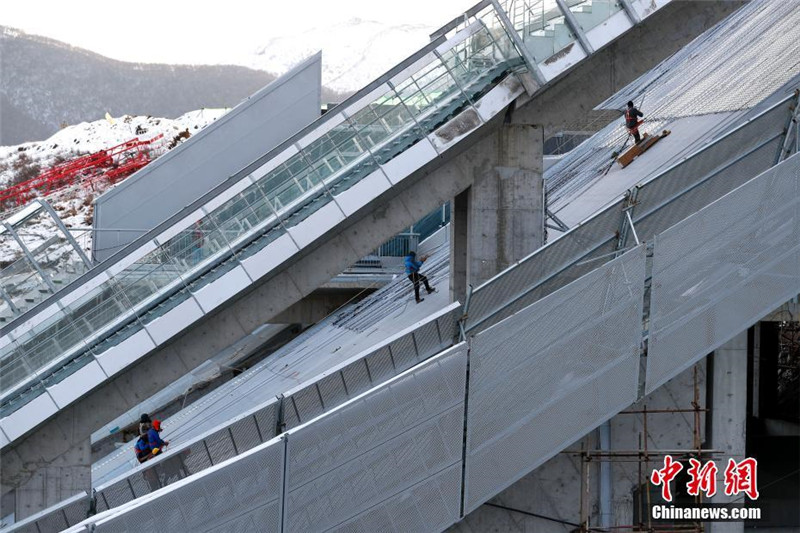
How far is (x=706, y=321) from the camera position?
12.4m

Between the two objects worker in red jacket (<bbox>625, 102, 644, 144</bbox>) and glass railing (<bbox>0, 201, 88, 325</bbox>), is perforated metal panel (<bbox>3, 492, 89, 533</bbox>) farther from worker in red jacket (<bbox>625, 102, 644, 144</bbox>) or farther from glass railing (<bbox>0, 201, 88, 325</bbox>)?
worker in red jacket (<bbox>625, 102, 644, 144</bbox>)

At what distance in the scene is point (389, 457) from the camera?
11.1 meters

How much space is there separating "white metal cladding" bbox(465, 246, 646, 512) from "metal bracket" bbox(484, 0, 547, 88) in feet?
16.8

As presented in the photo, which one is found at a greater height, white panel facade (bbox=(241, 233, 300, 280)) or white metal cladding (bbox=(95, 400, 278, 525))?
white panel facade (bbox=(241, 233, 300, 280))

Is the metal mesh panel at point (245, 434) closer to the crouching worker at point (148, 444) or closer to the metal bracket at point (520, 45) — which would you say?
the crouching worker at point (148, 444)

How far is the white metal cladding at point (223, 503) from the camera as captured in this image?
31.9 ft

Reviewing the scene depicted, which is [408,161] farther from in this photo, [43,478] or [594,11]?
[43,478]

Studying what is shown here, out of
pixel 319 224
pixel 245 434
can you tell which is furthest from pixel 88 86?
pixel 245 434

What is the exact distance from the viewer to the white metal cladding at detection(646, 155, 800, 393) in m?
12.1

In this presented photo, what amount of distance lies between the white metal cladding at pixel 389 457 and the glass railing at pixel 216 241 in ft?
18.4

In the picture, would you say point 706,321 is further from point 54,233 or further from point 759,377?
→ point 759,377

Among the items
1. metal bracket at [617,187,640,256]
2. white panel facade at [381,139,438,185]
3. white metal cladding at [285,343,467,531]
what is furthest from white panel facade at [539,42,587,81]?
white metal cladding at [285,343,467,531]

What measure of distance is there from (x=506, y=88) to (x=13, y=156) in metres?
35.7

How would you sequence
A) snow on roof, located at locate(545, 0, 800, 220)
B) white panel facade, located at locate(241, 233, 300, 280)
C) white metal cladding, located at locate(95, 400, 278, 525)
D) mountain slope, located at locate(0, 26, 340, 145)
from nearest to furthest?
white metal cladding, located at locate(95, 400, 278, 525)
white panel facade, located at locate(241, 233, 300, 280)
snow on roof, located at locate(545, 0, 800, 220)
mountain slope, located at locate(0, 26, 340, 145)
